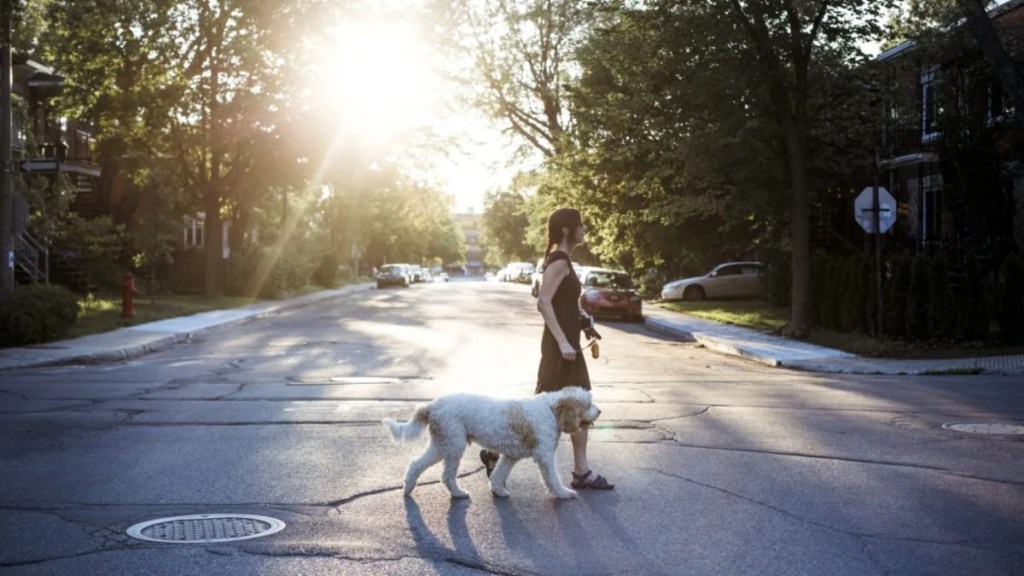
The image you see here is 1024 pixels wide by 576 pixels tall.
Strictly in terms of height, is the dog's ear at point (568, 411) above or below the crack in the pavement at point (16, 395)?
above

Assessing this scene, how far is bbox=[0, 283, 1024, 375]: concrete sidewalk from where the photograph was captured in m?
17.9

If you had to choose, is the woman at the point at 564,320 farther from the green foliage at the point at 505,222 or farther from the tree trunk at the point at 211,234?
the green foliage at the point at 505,222

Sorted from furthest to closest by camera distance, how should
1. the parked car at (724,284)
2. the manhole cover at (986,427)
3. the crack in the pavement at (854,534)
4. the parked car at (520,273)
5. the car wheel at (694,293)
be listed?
the parked car at (520,273)
the car wheel at (694,293)
the parked car at (724,284)
the manhole cover at (986,427)
the crack in the pavement at (854,534)

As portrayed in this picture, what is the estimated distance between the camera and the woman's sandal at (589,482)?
778cm

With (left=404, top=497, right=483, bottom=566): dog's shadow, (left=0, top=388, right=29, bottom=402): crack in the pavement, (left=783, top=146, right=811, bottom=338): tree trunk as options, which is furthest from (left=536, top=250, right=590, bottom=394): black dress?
(left=783, top=146, right=811, bottom=338): tree trunk

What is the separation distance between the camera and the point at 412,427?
7.41 metres

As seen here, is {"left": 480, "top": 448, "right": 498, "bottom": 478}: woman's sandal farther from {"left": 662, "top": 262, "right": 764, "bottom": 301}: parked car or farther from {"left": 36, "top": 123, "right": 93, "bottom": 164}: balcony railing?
{"left": 662, "top": 262, "right": 764, "bottom": 301}: parked car

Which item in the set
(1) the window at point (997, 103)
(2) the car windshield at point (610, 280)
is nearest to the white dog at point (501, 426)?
(1) the window at point (997, 103)

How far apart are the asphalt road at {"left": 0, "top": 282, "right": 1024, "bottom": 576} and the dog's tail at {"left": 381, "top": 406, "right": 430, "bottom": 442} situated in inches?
17.1


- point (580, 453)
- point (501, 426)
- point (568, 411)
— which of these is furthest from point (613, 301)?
point (501, 426)

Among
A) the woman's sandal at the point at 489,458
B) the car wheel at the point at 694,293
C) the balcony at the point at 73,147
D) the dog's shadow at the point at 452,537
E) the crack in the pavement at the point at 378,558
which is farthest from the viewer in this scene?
the car wheel at the point at 694,293

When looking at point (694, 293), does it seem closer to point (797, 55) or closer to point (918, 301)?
point (797, 55)

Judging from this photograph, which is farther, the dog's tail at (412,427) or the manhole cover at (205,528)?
the dog's tail at (412,427)

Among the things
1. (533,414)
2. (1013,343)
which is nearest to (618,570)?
(533,414)
